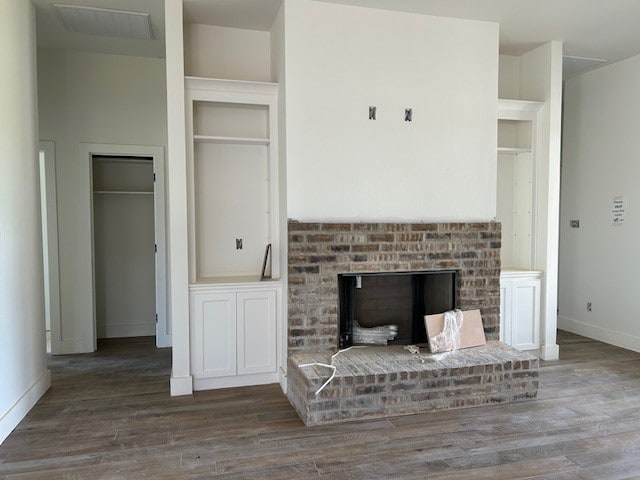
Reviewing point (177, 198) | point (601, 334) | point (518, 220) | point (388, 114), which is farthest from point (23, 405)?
point (601, 334)

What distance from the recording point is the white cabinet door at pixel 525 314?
4.32 meters

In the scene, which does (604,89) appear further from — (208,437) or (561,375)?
(208,437)

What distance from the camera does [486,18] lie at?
12.5 feet

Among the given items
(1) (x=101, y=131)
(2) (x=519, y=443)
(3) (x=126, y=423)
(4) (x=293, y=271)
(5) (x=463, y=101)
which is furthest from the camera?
(1) (x=101, y=131)

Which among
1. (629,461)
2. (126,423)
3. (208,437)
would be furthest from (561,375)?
(126,423)

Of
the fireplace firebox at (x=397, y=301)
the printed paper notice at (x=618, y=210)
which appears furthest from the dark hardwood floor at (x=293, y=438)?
the printed paper notice at (x=618, y=210)

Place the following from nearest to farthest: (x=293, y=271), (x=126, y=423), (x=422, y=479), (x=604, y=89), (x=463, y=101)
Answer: (x=422, y=479) < (x=126, y=423) < (x=293, y=271) < (x=463, y=101) < (x=604, y=89)

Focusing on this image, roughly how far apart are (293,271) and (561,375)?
2.45 meters

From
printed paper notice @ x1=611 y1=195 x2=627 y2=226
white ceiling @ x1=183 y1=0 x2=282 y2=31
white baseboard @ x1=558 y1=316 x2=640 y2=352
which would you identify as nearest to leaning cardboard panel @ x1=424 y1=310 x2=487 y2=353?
white baseboard @ x1=558 y1=316 x2=640 y2=352

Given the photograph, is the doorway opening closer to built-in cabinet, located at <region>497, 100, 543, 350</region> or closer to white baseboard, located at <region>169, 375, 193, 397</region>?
white baseboard, located at <region>169, 375, 193, 397</region>

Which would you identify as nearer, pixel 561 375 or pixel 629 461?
pixel 629 461

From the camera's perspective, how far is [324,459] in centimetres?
256

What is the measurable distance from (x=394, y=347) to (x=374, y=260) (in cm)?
72

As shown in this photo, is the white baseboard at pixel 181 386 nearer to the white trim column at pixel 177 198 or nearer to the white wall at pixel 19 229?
the white trim column at pixel 177 198
